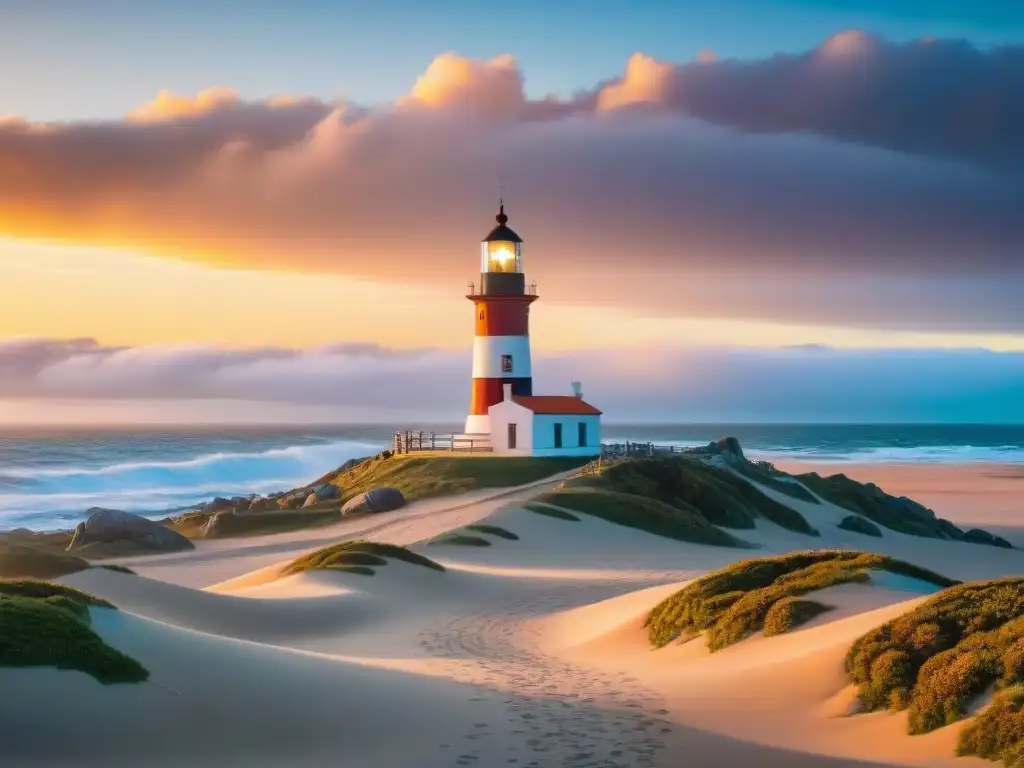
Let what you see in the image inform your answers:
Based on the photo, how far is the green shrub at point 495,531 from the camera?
41.9m

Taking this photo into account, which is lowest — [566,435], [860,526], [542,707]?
[860,526]

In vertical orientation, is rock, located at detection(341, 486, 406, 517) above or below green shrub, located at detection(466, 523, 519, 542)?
above

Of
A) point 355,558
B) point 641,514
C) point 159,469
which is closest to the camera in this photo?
point 355,558

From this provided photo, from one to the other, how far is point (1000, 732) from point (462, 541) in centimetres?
2829

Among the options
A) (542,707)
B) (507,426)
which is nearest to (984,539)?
(507,426)

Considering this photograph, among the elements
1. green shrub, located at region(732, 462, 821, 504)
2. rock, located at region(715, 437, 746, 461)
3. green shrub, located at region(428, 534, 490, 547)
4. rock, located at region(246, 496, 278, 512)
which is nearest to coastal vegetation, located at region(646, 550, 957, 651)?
green shrub, located at region(428, 534, 490, 547)

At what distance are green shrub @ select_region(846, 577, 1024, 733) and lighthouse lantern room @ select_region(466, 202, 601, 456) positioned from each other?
40.1 meters

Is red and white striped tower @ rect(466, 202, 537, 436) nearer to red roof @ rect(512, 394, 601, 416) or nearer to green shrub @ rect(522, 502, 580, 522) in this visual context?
red roof @ rect(512, 394, 601, 416)

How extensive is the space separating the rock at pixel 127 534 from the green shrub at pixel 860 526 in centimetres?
2680

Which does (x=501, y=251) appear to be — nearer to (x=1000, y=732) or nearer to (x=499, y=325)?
(x=499, y=325)

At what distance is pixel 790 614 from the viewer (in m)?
19.9

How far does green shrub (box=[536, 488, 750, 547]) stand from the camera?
4556 centimetres

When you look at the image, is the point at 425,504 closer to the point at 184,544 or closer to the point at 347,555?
the point at 184,544

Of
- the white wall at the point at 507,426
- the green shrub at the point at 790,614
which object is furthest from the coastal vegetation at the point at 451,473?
the green shrub at the point at 790,614
